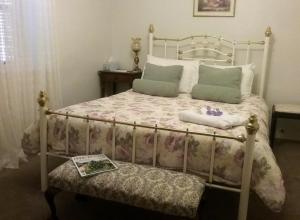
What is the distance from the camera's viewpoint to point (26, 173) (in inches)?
103

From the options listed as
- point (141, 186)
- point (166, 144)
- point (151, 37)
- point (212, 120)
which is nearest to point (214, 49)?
point (151, 37)

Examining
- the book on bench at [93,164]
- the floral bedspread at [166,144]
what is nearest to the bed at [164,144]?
the floral bedspread at [166,144]

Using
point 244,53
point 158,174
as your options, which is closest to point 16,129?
point 158,174

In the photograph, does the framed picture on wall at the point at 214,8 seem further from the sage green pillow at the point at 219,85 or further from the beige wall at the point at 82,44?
the beige wall at the point at 82,44

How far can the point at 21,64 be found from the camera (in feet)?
9.07

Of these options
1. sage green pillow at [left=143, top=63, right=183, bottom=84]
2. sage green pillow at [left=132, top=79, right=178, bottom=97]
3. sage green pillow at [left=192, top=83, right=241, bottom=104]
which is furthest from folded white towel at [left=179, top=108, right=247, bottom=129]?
sage green pillow at [left=143, top=63, right=183, bottom=84]

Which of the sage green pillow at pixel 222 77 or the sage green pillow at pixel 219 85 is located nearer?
the sage green pillow at pixel 219 85

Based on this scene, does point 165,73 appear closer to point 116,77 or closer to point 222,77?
point 222,77

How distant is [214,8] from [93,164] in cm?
279

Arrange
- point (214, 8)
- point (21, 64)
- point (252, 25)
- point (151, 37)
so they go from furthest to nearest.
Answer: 1. point (151, 37)
2. point (214, 8)
3. point (252, 25)
4. point (21, 64)

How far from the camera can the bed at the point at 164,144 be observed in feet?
5.68

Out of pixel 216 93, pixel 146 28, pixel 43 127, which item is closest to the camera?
pixel 43 127

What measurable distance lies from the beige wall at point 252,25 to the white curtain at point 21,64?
145cm

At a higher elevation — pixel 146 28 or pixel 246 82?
pixel 146 28
